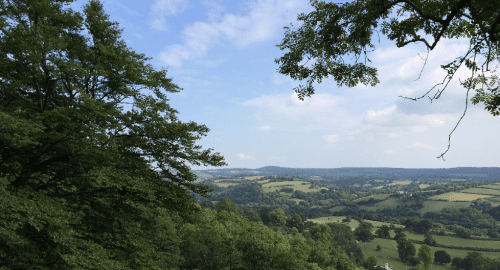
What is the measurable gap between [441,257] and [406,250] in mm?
10066

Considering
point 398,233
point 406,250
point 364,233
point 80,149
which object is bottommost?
point 406,250

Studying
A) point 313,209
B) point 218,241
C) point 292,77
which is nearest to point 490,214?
point 313,209

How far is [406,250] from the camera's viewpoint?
8956cm

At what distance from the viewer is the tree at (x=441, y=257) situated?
8419 cm

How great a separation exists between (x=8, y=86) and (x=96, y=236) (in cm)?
740

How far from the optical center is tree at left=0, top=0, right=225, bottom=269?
29.1ft

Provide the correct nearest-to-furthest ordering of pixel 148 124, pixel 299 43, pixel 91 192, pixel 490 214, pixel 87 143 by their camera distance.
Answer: pixel 299 43
pixel 87 143
pixel 91 192
pixel 148 124
pixel 490 214

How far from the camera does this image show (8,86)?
9.99 metres

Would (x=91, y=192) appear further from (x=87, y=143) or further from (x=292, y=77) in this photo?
(x=292, y=77)

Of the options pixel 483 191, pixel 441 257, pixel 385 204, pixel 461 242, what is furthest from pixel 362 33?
pixel 483 191

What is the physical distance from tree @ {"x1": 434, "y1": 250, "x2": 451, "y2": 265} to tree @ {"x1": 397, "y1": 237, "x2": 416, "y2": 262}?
6.73 metres

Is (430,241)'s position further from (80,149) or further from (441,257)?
(80,149)

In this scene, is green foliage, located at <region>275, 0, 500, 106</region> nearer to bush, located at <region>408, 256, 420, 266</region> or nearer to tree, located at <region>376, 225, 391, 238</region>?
bush, located at <region>408, 256, 420, 266</region>

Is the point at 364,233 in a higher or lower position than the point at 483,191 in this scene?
lower
